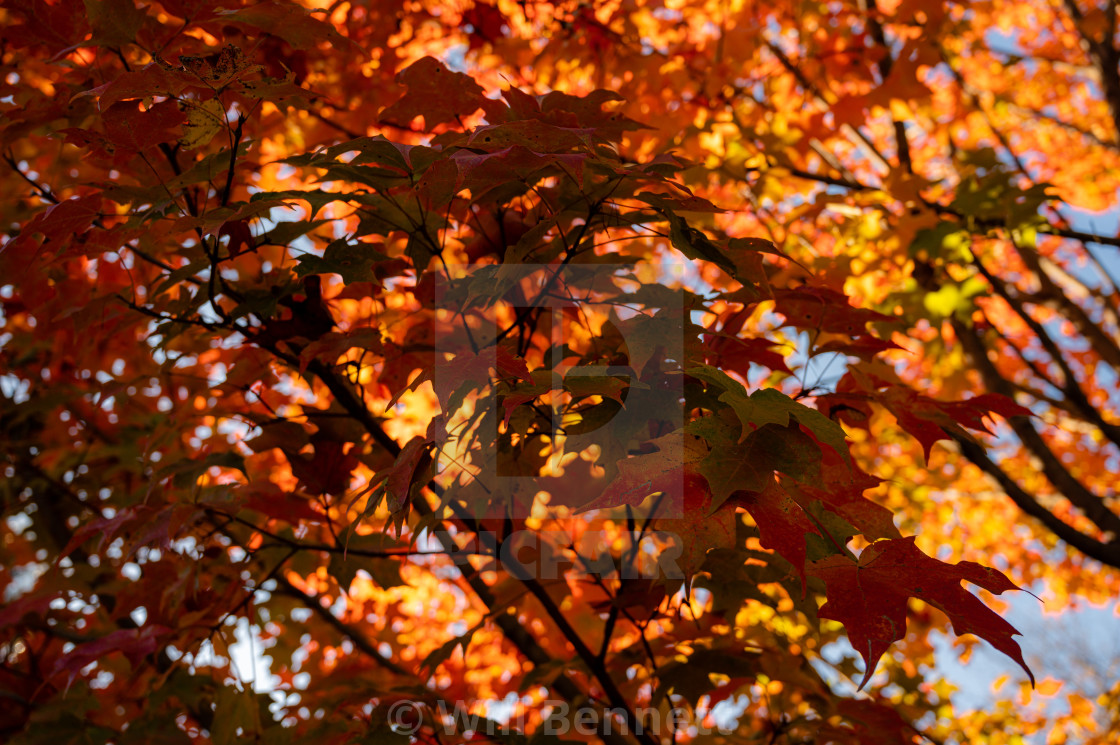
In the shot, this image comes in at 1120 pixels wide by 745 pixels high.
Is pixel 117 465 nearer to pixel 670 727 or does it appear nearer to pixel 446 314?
pixel 446 314

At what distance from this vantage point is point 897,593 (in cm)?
94

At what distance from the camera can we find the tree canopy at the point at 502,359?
1132mm

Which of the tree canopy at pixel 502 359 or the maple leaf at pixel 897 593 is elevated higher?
the tree canopy at pixel 502 359

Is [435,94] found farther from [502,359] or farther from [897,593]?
[897,593]

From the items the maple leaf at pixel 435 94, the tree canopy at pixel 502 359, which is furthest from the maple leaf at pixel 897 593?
the maple leaf at pixel 435 94

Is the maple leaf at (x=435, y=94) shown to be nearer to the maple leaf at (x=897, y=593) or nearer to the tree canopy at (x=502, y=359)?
the tree canopy at (x=502, y=359)

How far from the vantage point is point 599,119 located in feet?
4.80

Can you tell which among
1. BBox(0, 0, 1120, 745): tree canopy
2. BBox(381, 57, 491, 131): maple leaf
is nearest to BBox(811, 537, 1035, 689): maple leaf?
BBox(0, 0, 1120, 745): tree canopy

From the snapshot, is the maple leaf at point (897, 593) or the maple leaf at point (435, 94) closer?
the maple leaf at point (897, 593)

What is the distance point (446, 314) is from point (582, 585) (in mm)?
1257

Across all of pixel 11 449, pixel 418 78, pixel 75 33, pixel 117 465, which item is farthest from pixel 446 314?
pixel 11 449

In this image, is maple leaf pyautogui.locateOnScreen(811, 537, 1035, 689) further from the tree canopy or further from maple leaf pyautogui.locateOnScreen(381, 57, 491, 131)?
maple leaf pyautogui.locateOnScreen(381, 57, 491, 131)

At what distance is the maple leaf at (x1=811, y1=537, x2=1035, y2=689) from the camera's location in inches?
36.5

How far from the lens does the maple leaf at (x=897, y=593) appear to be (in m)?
0.93
